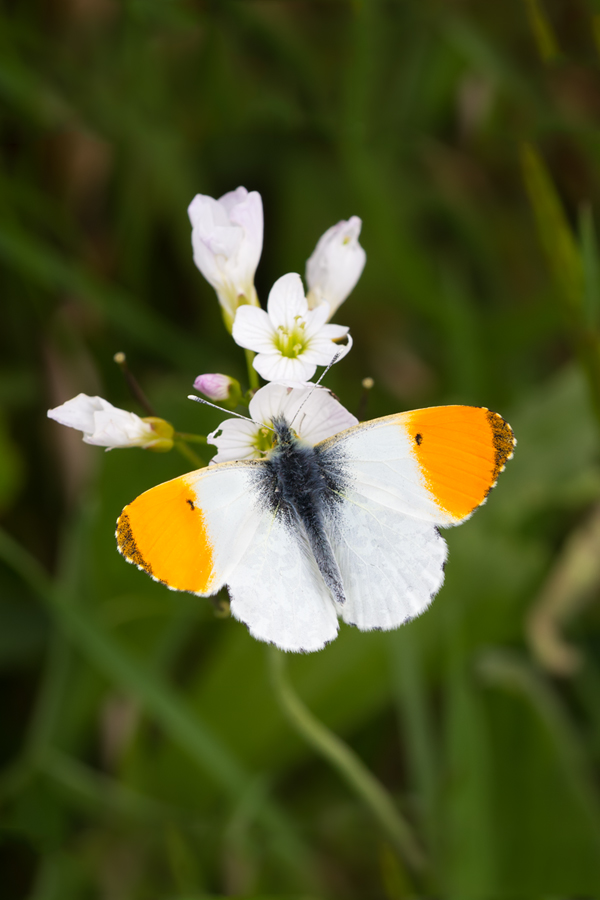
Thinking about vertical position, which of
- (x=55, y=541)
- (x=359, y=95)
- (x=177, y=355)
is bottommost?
(x=55, y=541)

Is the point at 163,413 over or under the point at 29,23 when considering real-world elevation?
under

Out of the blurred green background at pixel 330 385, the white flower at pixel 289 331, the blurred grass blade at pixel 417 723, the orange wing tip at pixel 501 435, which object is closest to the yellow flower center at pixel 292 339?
the white flower at pixel 289 331

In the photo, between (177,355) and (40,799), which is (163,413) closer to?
(177,355)

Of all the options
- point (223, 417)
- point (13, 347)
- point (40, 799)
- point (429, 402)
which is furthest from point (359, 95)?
point (40, 799)

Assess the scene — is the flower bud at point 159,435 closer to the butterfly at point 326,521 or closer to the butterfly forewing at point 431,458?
the butterfly at point 326,521

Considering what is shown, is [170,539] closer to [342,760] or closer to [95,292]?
[342,760]

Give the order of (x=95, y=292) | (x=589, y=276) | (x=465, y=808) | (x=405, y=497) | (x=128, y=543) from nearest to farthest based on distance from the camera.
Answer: (x=128, y=543), (x=405, y=497), (x=589, y=276), (x=465, y=808), (x=95, y=292)

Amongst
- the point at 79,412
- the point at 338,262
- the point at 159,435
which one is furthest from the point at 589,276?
the point at 79,412
